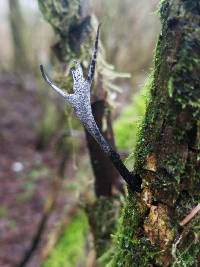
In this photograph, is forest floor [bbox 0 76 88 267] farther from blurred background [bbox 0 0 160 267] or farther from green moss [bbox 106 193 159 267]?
green moss [bbox 106 193 159 267]

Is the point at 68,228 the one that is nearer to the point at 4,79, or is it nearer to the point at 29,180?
the point at 29,180

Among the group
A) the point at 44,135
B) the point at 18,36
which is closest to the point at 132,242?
the point at 44,135

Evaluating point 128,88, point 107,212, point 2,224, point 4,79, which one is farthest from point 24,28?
point 107,212

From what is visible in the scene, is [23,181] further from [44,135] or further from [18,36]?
[18,36]

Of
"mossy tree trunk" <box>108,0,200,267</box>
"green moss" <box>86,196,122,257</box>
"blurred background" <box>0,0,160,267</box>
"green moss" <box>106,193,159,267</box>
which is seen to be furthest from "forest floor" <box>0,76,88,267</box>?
"mossy tree trunk" <box>108,0,200,267</box>

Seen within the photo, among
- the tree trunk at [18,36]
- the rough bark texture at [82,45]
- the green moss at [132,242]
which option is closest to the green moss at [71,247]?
the rough bark texture at [82,45]

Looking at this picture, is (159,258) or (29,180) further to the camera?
(29,180)
